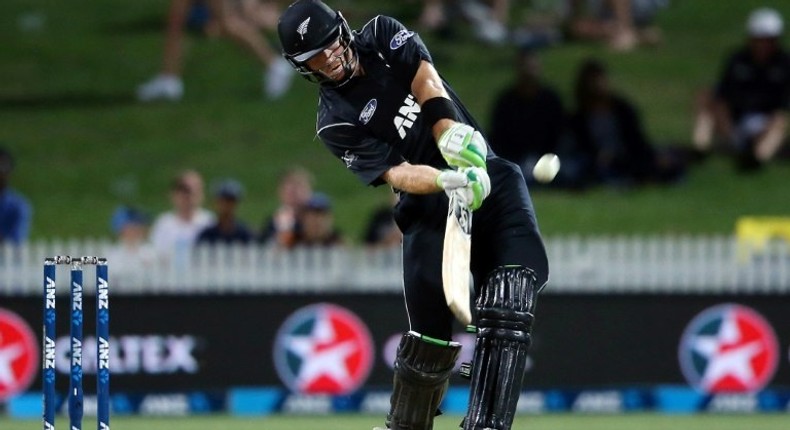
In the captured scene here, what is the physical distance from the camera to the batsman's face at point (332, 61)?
6117mm

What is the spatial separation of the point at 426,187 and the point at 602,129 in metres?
8.27

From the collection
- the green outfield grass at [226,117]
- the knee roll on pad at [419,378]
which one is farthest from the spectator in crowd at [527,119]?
the knee roll on pad at [419,378]

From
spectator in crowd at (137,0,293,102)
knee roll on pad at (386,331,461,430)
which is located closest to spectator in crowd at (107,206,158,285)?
spectator in crowd at (137,0,293,102)

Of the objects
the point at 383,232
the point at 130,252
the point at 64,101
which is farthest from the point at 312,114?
the point at 130,252

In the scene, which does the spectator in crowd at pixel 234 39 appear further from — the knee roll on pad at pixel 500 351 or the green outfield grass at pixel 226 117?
the knee roll on pad at pixel 500 351

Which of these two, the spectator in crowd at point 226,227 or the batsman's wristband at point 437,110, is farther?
the spectator in crowd at point 226,227

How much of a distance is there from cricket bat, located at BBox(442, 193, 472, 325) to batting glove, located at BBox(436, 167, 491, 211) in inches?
1.5

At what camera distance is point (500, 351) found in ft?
19.7

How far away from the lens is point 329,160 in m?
16.0

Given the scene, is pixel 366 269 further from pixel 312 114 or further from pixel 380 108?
pixel 312 114

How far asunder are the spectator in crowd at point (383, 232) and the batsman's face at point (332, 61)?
5289mm

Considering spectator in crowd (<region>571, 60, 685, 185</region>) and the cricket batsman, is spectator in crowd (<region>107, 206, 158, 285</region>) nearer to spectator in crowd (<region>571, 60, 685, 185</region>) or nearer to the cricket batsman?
spectator in crowd (<region>571, 60, 685, 185</region>)

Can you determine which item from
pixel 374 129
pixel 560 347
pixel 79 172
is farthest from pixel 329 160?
pixel 374 129

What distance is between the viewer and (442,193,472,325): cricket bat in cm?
572
